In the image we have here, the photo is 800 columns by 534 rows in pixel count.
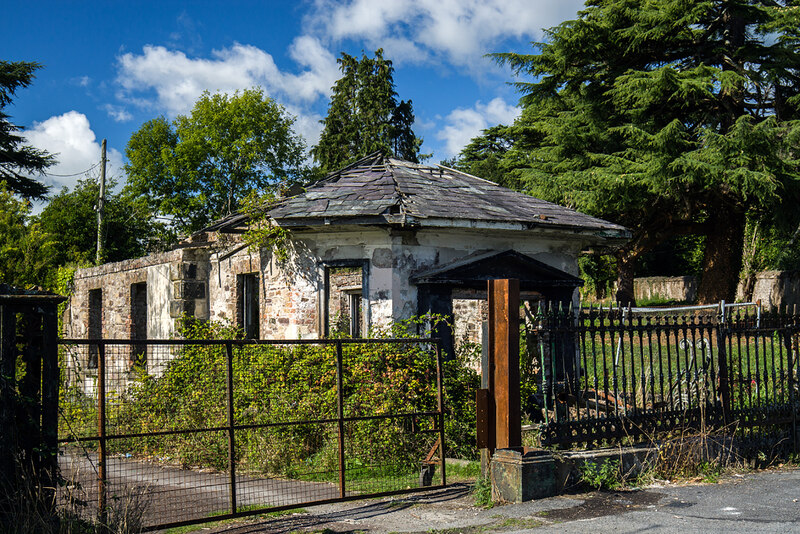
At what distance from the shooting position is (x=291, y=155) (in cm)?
4481

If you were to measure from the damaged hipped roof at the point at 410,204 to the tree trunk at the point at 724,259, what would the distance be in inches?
511

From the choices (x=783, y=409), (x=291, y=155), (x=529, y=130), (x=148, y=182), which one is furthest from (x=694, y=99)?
(x=148, y=182)

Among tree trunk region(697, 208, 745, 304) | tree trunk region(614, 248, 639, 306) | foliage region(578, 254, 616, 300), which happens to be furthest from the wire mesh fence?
foliage region(578, 254, 616, 300)

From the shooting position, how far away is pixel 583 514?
20.9 ft

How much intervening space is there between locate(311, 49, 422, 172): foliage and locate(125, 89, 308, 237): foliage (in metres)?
4.82

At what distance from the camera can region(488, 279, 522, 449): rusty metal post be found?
22.9 ft

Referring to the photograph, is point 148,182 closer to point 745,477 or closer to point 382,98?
point 382,98

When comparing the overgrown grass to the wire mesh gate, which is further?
the wire mesh gate

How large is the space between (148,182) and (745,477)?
41.1 m

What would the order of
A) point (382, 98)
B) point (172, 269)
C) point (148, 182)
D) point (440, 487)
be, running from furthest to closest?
point (148, 182)
point (382, 98)
point (172, 269)
point (440, 487)

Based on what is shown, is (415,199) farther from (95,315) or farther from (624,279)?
(624,279)

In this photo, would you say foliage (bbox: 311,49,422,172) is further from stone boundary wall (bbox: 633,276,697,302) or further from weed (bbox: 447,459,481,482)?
weed (bbox: 447,459,481,482)

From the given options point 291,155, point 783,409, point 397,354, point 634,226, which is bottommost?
point 783,409

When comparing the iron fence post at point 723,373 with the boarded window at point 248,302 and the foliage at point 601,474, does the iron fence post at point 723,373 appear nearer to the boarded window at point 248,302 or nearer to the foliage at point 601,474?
the foliage at point 601,474
